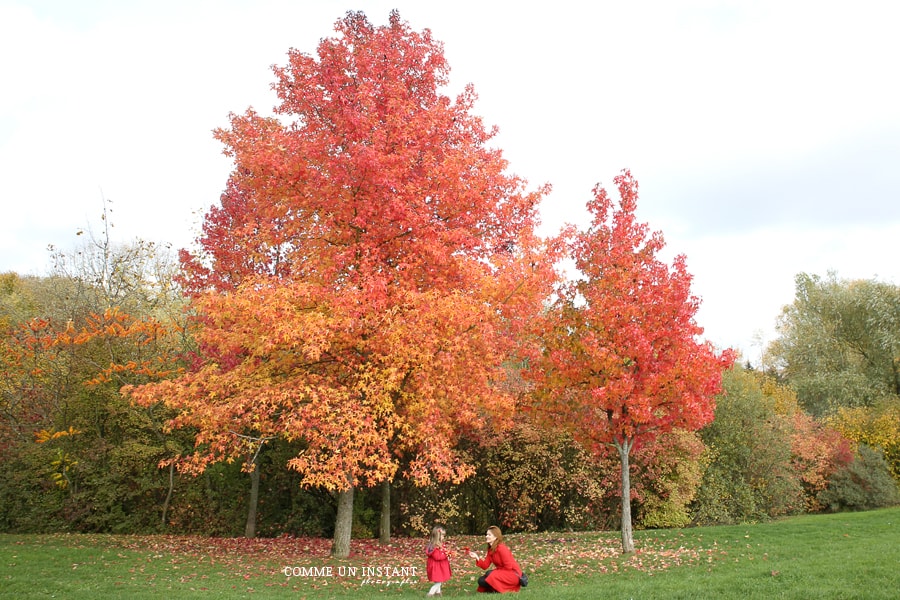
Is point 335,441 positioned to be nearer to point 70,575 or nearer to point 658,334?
point 70,575

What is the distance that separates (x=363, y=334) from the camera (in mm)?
13000

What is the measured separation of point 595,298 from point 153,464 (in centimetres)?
1498

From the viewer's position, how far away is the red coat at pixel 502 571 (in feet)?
31.3

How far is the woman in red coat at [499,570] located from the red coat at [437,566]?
57 centimetres

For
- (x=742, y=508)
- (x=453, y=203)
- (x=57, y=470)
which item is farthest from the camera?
(x=742, y=508)

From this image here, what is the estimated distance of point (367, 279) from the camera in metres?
12.4

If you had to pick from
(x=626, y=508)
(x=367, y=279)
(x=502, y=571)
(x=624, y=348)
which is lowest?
(x=502, y=571)

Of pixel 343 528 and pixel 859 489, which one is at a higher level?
pixel 859 489

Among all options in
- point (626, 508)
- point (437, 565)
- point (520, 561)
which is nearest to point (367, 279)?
point (437, 565)

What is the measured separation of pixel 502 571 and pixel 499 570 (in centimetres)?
5

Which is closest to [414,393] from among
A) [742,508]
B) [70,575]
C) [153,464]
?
[70,575]

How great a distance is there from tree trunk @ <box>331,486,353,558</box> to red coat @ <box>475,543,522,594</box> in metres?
4.91

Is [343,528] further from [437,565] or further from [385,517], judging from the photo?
[437,565]

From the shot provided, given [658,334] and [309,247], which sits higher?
[309,247]
